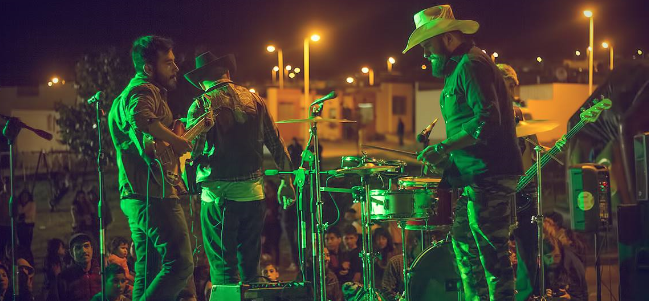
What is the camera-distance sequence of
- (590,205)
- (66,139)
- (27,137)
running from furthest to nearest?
1. (27,137)
2. (66,139)
3. (590,205)

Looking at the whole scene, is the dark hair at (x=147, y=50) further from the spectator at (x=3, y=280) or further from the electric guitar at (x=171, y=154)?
the spectator at (x=3, y=280)

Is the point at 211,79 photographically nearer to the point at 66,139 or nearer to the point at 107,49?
the point at 107,49

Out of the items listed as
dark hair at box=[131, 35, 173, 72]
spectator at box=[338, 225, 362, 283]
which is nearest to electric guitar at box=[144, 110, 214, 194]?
dark hair at box=[131, 35, 173, 72]

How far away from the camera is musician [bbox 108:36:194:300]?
5906 mm

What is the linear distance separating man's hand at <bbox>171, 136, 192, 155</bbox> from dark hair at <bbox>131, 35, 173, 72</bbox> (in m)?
0.67

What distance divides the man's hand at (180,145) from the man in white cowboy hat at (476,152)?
5.76 feet

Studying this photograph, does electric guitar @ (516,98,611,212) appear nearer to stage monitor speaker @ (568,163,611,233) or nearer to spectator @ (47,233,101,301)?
stage monitor speaker @ (568,163,611,233)

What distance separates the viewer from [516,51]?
2833 cm

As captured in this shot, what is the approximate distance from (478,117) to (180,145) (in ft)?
7.26

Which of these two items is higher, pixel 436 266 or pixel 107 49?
pixel 107 49

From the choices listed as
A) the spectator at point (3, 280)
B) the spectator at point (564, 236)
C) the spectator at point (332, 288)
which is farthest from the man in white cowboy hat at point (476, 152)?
the spectator at point (3, 280)

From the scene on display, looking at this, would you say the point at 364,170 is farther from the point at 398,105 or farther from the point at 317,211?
the point at 398,105

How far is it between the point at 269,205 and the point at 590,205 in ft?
20.6

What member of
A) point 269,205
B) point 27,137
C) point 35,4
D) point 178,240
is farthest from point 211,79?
point 27,137
